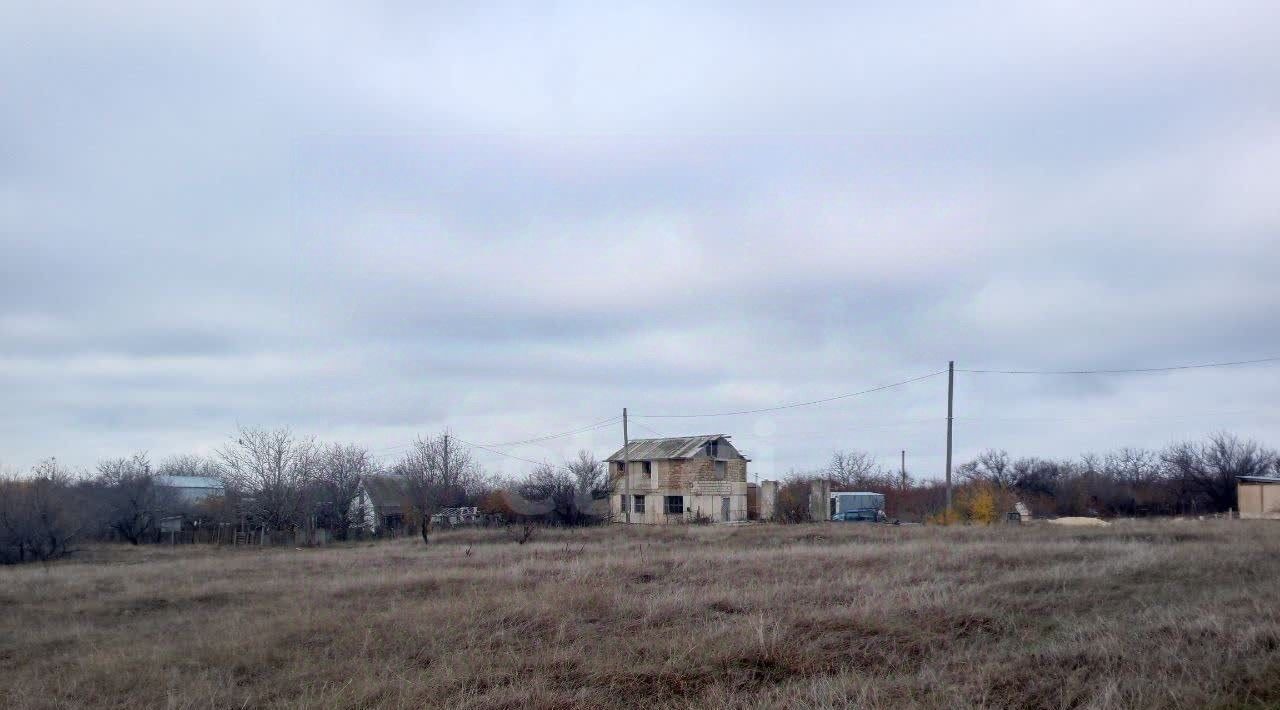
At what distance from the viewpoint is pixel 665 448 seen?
62.0 m

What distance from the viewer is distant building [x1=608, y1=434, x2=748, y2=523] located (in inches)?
2362

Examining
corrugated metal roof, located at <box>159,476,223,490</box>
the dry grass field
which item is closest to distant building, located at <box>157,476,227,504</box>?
corrugated metal roof, located at <box>159,476,223,490</box>

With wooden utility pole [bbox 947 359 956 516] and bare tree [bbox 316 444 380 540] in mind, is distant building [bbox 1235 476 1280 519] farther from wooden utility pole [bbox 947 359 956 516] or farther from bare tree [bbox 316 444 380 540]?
bare tree [bbox 316 444 380 540]

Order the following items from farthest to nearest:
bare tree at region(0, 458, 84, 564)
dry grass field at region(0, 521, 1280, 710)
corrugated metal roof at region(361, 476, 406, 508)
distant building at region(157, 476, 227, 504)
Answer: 1. distant building at region(157, 476, 227, 504)
2. corrugated metal roof at region(361, 476, 406, 508)
3. bare tree at region(0, 458, 84, 564)
4. dry grass field at region(0, 521, 1280, 710)

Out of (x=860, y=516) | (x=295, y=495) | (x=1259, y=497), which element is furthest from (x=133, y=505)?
(x=1259, y=497)

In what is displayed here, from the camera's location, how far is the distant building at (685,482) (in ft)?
197

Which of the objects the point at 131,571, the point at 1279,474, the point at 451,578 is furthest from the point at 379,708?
the point at 1279,474

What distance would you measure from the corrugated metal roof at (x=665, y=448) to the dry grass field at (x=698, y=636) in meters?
40.2

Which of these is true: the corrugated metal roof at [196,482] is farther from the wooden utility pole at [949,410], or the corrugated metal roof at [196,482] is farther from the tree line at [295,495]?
the wooden utility pole at [949,410]

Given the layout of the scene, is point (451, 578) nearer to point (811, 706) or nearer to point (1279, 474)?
point (811, 706)

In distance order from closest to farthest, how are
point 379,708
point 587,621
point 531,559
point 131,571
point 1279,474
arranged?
1. point 379,708
2. point 587,621
3. point 531,559
4. point 131,571
5. point 1279,474

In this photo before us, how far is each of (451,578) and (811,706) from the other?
11.5 meters

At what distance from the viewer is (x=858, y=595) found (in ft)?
44.8

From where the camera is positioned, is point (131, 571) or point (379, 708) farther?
point (131, 571)
